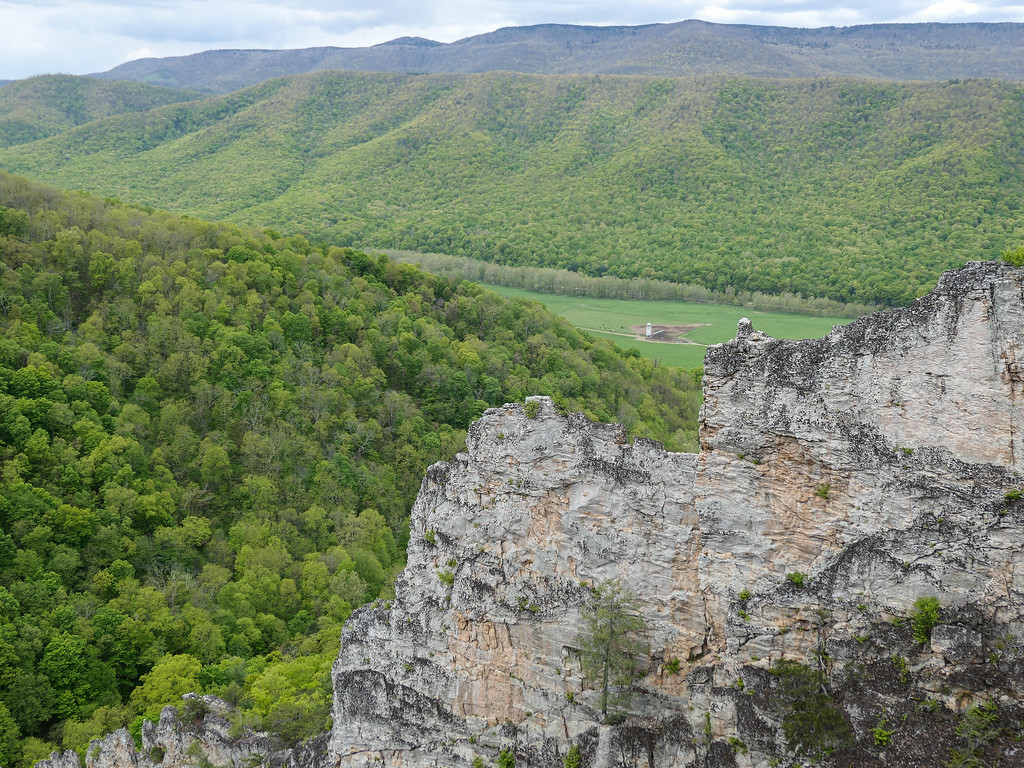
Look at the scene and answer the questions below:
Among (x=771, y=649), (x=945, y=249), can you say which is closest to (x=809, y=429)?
(x=771, y=649)

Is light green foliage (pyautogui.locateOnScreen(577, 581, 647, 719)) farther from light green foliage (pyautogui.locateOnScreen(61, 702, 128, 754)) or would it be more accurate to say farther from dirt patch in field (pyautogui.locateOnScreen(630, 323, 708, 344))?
dirt patch in field (pyautogui.locateOnScreen(630, 323, 708, 344))

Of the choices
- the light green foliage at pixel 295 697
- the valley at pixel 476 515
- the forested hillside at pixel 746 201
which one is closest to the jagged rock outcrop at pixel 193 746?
the valley at pixel 476 515

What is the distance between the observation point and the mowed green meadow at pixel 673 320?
94188 millimetres

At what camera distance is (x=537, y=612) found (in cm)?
2211

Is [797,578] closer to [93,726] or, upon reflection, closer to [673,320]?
[93,726]

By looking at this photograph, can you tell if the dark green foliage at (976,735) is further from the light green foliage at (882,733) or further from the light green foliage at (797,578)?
the light green foliage at (797,578)

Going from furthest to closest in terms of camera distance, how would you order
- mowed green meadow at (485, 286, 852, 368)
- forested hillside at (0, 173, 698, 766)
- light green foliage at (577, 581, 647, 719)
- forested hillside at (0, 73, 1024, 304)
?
forested hillside at (0, 73, 1024, 304) → mowed green meadow at (485, 286, 852, 368) → forested hillside at (0, 173, 698, 766) → light green foliage at (577, 581, 647, 719)

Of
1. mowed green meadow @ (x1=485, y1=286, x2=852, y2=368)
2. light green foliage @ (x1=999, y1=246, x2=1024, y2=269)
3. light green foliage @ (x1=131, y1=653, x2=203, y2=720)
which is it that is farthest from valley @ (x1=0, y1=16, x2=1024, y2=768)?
mowed green meadow @ (x1=485, y1=286, x2=852, y2=368)

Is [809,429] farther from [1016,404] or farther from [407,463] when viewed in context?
[407,463]

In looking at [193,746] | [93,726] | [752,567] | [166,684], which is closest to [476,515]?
[752,567]

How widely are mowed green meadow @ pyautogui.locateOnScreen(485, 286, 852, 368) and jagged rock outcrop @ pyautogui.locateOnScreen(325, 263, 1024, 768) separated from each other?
69.8m

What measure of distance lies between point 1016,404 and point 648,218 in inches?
6284

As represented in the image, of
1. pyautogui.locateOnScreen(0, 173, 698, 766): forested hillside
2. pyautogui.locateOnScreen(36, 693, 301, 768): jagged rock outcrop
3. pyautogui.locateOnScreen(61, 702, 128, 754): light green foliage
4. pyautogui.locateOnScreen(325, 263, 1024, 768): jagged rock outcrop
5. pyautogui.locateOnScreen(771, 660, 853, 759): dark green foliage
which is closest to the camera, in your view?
pyautogui.locateOnScreen(771, 660, 853, 759): dark green foliage

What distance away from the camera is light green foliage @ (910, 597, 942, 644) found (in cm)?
1571
